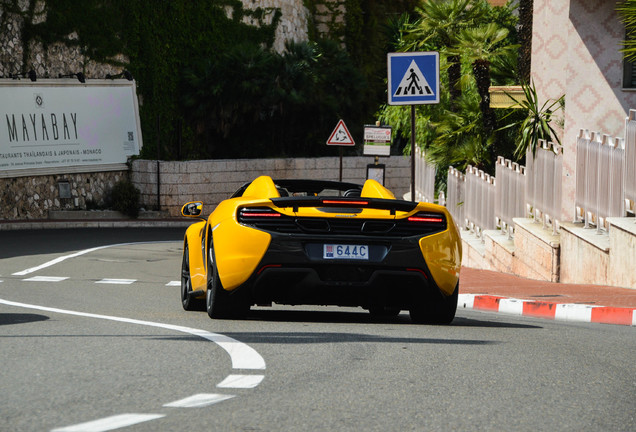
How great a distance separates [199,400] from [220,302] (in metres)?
3.72

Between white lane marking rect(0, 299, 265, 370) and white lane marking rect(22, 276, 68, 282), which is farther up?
white lane marking rect(0, 299, 265, 370)

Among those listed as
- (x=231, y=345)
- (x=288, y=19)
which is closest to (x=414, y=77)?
(x=231, y=345)

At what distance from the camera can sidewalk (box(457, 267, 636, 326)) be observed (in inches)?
427

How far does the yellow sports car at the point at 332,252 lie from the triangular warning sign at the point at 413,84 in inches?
309

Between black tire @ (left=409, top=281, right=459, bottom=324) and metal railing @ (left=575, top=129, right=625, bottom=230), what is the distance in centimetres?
499

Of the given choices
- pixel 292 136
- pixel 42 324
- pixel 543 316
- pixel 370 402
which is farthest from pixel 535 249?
pixel 292 136

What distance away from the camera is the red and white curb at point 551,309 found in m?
10.7

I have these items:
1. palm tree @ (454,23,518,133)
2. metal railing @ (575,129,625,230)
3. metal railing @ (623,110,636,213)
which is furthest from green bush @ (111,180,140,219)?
metal railing @ (623,110,636,213)

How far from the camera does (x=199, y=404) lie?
5.65 meters

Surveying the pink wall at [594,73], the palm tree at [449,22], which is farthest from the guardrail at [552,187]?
the palm tree at [449,22]

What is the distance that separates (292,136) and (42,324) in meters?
33.6

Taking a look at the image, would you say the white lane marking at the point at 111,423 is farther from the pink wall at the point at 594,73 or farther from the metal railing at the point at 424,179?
the metal railing at the point at 424,179

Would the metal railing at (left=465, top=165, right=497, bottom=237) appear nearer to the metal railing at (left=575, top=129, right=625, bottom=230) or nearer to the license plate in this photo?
the metal railing at (left=575, top=129, right=625, bottom=230)

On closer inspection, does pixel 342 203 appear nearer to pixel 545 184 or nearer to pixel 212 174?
pixel 545 184
